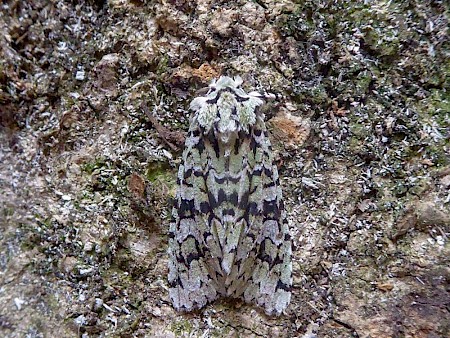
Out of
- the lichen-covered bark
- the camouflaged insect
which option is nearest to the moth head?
the camouflaged insect

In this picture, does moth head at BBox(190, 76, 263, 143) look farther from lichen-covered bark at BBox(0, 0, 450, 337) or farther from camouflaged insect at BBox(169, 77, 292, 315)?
lichen-covered bark at BBox(0, 0, 450, 337)

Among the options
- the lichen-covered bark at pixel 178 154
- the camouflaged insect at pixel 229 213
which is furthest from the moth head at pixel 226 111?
the lichen-covered bark at pixel 178 154

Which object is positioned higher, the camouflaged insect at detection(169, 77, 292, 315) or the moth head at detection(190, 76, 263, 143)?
the moth head at detection(190, 76, 263, 143)

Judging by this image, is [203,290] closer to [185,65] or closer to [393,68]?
[185,65]

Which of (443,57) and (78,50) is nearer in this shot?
(443,57)

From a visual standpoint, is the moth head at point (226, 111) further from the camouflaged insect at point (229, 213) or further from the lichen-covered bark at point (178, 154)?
the lichen-covered bark at point (178, 154)

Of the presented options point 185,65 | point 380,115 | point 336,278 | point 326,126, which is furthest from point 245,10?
point 336,278
